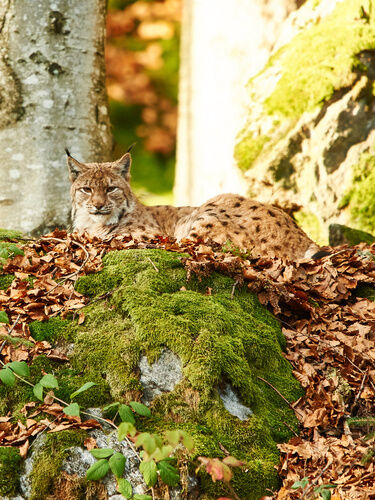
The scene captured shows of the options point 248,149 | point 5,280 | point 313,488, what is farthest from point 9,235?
point 248,149

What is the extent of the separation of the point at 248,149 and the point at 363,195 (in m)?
1.58

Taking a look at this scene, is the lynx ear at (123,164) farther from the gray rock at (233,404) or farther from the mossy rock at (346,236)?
the gray rock at (233,404)

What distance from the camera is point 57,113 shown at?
631 cm

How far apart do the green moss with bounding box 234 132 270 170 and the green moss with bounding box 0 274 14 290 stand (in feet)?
13.6

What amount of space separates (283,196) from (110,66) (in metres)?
8.08

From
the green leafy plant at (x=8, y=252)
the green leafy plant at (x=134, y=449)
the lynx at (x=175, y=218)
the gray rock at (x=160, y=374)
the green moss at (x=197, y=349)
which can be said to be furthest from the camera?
the lynx at (x=175, y=218)

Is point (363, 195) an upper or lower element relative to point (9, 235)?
upper

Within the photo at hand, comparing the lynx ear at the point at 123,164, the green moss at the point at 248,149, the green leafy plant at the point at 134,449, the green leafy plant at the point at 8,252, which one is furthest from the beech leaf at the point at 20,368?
the green moss at the point at 248,149

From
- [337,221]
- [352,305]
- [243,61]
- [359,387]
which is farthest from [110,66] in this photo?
[359,387]

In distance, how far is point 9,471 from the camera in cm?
271

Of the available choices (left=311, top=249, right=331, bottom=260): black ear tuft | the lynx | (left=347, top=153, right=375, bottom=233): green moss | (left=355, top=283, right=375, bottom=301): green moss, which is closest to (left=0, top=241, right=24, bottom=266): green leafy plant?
the lynx

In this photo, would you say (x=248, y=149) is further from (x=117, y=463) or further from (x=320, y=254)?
(x=117, y=463)

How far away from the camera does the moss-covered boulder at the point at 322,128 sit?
6.95 metres

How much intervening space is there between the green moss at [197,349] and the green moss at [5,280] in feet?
1.77
